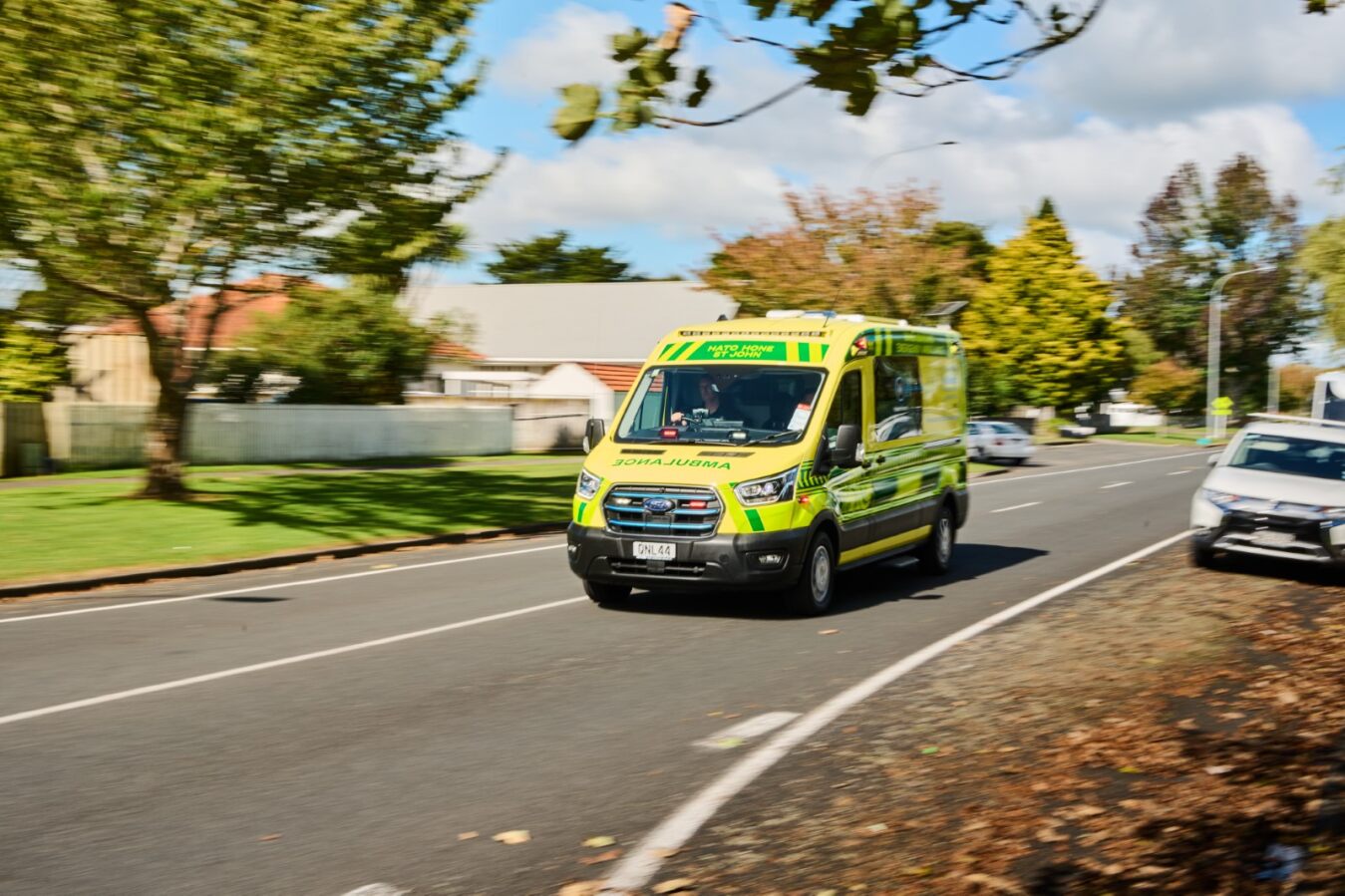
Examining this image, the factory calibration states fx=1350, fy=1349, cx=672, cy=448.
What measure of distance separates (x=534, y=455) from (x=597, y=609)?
2774 centimetres

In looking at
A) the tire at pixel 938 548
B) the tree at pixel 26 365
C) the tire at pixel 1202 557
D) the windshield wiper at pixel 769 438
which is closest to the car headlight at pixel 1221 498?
the tire at pixel 1202 557

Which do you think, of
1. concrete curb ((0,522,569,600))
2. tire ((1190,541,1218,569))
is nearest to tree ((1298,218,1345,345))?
tire ((1190,541,1218,569))

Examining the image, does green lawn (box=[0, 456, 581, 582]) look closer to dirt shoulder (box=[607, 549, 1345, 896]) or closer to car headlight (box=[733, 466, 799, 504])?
car headlight (box=[733, 466, 799, 504])

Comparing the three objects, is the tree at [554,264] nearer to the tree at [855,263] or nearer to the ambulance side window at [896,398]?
the tree at [855,263]

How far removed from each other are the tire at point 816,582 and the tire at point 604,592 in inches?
60.2

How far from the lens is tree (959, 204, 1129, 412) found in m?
69.7

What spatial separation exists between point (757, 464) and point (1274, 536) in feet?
20.4

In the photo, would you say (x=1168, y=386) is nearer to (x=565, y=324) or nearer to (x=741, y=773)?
(x=565, y=324)

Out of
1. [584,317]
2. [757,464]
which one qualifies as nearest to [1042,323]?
[584,317]

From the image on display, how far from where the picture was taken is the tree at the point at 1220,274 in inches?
3625

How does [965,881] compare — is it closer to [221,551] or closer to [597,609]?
[597,609]

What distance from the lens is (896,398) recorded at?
1315 centimetres

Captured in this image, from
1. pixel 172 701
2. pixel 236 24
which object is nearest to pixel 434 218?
pixel 236 24

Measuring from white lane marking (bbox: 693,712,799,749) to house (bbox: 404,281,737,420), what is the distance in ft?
166
